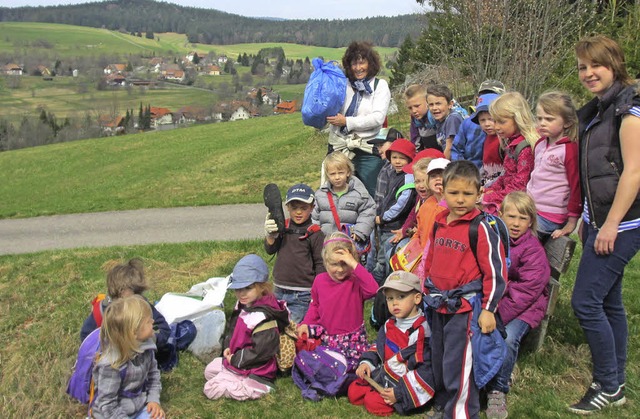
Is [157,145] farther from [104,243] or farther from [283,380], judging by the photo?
[283,380]

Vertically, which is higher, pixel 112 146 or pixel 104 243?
pixel 104 243

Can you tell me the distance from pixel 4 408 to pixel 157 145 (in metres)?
22.7

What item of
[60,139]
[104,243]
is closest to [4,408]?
[104,243]

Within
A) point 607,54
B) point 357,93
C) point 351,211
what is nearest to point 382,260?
point 351,211

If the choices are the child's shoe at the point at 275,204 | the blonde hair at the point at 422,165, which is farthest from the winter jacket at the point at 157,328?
the blonde hair at the point at 422,165

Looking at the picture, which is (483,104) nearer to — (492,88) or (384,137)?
A: (492,88)

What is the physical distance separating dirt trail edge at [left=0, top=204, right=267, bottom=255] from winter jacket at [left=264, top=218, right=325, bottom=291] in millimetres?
4340

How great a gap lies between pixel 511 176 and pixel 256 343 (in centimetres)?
239

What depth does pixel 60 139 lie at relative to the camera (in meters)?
63.8

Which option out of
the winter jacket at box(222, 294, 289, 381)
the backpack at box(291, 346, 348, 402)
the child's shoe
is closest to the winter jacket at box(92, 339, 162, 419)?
the winter jacket at box(222, 294, 289, 381)

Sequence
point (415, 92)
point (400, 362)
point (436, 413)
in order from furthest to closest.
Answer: point (415, 92)
point (400, 362)
point (436, 413)

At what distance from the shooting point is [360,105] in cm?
582

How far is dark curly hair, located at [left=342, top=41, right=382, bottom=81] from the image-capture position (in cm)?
568

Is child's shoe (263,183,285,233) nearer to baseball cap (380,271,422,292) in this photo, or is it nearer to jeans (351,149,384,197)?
jeans (351,149,384,197)
